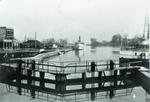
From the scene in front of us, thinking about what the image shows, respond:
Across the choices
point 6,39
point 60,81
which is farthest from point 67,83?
point 6,39

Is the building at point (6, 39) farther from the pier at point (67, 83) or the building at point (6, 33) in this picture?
the pier at point (67, 83)

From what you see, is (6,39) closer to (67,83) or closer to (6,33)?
(6,33)

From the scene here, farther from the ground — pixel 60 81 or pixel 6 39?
pixel 6 39

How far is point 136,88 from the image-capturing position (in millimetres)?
16703

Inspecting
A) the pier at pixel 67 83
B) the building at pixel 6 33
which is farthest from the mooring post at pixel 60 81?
the building at pixel 6 33

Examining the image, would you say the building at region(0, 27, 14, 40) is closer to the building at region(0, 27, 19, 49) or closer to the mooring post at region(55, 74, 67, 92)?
the building at region(0, 27, 19, 49)

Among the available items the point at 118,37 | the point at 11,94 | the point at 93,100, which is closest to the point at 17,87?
the point at 11,94

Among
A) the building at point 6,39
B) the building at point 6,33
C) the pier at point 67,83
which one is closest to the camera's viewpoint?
the pier at point 67,83

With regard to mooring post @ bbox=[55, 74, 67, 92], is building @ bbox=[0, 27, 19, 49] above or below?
above

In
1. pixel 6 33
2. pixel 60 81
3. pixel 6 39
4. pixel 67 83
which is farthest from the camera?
pixel 6 33

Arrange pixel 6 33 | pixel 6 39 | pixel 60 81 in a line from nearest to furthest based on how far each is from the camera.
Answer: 1. pixel 60 81
2. pixel 6 39
3. pixel 6 33

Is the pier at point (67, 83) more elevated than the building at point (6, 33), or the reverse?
the building at point (6, 33)

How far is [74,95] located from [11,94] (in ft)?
13.1

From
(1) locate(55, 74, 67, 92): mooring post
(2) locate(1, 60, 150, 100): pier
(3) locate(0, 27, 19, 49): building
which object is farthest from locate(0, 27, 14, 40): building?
(1) locate(55, 74, 67, 92): mooring post
